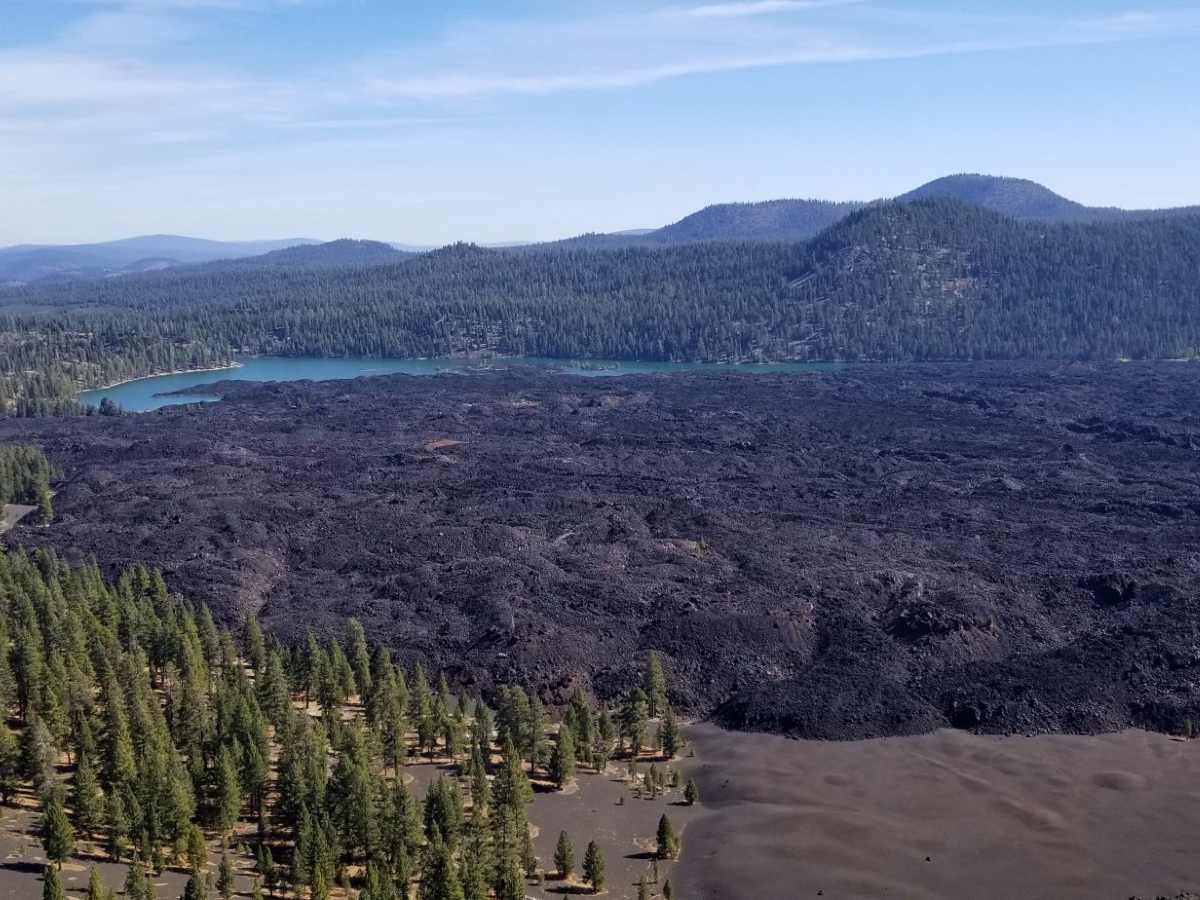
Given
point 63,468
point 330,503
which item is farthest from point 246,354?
point 330,503

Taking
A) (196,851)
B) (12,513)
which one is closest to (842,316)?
(12,513)

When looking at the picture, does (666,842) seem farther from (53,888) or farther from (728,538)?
(728,538)

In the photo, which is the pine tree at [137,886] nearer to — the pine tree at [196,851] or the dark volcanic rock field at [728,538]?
the pine tree at [196,851]

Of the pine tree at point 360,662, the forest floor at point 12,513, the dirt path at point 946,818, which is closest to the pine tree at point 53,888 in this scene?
the pine tree at point 360,662

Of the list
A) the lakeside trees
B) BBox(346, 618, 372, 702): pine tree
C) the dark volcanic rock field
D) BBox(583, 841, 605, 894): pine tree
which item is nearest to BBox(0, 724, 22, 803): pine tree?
the lakeside trees

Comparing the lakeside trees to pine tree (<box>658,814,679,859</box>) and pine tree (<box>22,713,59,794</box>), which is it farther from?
pine tree (<box>658,814,679,859</box>)

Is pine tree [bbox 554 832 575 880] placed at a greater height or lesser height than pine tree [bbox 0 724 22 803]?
lesser

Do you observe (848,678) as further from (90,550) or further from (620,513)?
(90,550)
